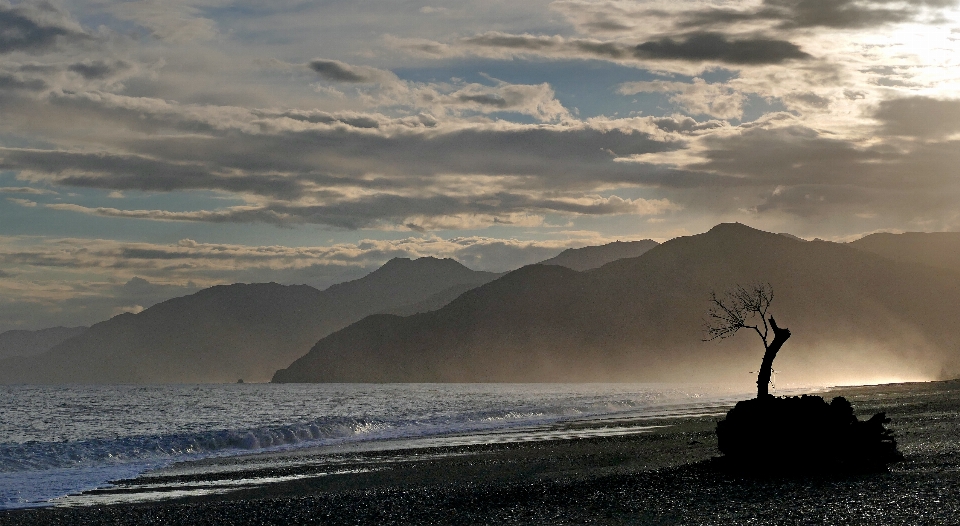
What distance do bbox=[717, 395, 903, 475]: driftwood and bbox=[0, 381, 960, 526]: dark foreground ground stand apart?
0.52m

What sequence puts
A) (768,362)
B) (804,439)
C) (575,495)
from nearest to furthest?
(575,495) → (804,439) → (768,362)

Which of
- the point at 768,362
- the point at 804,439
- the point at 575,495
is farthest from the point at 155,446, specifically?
the point at 804,439

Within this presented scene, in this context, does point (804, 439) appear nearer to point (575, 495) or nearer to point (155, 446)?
point (575, 495)

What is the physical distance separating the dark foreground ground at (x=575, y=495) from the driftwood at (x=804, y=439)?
0.52 meters

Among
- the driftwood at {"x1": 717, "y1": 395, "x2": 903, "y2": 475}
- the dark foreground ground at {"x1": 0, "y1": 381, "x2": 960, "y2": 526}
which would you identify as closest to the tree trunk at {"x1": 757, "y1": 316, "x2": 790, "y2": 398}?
the dark foreground ground at {"x1": 0, "y1": 381, "x2": 960, "y2": 526}

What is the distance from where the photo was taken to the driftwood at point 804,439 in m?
22.2

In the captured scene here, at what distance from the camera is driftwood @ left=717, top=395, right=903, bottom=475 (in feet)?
72.7

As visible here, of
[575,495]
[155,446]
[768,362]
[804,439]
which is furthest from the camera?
[155,446]

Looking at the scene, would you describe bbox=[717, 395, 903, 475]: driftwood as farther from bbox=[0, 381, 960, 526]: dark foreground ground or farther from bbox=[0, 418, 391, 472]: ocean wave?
bbox=[0, 418, 391, 472]: ocean wave

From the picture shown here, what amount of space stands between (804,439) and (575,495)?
679 centimetres

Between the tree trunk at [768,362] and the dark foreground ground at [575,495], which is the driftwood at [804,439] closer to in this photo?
the dark foreground ground at [575,495]

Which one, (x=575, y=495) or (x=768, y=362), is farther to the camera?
(x=768, y=362)

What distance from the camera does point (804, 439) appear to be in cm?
2306

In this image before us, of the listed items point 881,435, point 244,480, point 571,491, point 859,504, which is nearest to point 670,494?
point 571,491
